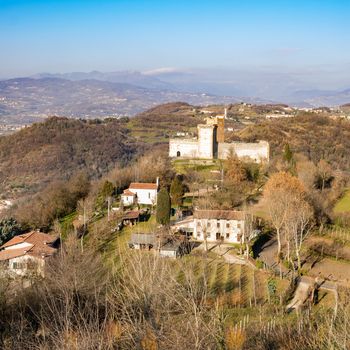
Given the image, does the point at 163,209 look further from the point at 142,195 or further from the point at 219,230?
the point at 142,195

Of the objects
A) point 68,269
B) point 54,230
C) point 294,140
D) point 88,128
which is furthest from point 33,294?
point 88,128

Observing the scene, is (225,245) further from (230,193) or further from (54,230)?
(54,230)

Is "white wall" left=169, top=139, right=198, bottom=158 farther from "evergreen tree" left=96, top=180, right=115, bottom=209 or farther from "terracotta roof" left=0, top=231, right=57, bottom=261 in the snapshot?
"terracotta roof" left=0, top=231, right=57, bottom=261

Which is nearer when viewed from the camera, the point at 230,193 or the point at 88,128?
the point at 230,193

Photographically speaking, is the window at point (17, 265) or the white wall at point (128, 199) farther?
the white wall at point (128, 199)

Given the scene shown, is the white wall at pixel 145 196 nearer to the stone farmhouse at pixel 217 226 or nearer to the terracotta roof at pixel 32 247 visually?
the stone farmhouse at pixel 217 226

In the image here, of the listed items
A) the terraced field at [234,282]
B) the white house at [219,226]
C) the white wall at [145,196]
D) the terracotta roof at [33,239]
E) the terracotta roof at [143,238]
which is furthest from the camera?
the white wall at [145,196]

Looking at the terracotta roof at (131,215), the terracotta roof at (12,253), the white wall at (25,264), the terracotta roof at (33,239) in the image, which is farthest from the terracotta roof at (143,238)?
the terracotta roof at (12,253)

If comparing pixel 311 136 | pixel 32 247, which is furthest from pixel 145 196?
pixel 311 136
